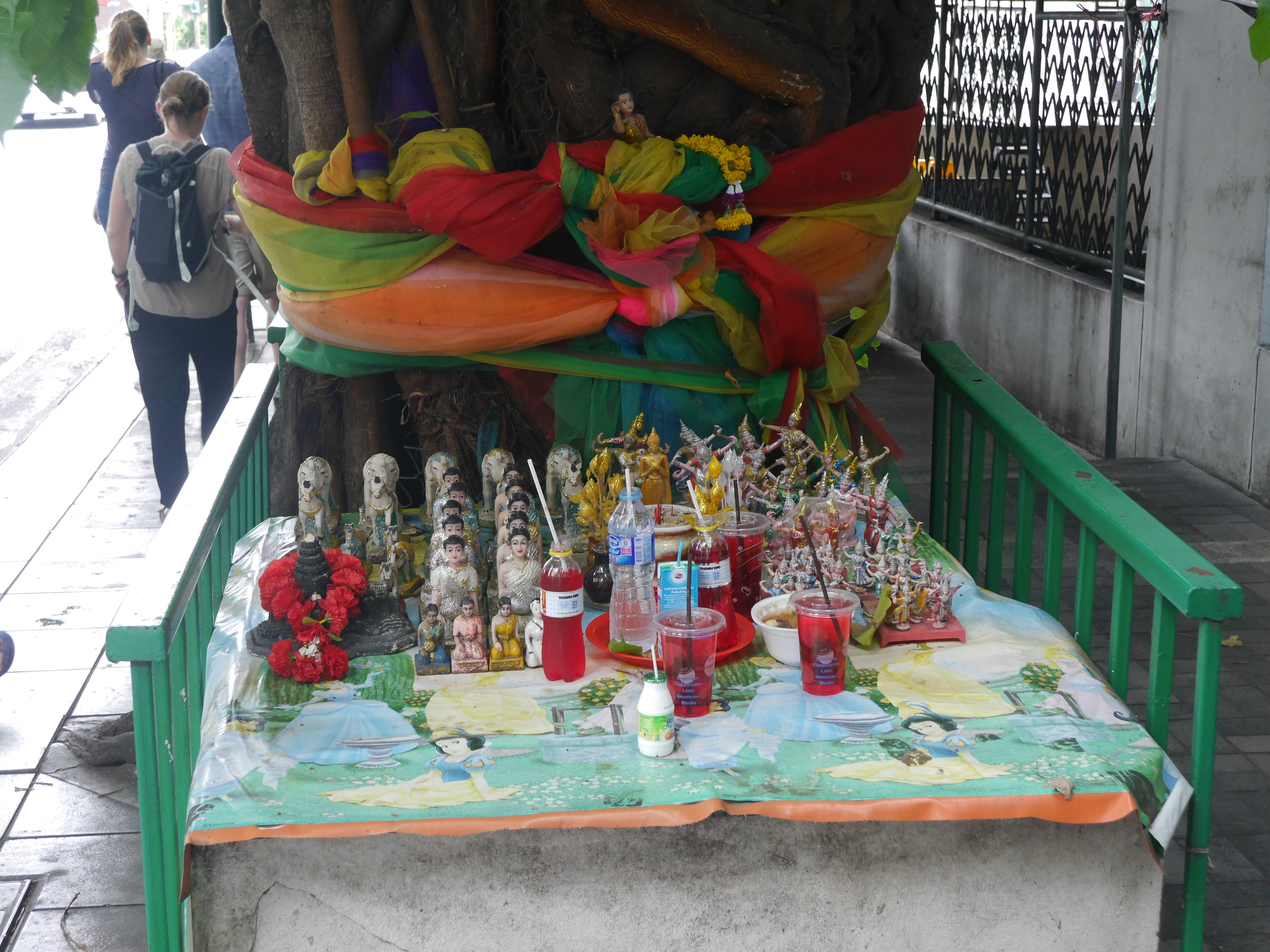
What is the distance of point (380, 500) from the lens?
127 inches

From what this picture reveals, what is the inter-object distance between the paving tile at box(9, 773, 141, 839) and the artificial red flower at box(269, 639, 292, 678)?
41.0 inches

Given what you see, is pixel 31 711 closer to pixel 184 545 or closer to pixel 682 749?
pixel 184 545

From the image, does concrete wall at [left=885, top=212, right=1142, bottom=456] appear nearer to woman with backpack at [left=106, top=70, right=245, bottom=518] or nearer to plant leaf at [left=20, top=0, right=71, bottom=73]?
woman with backpack at [left=106, top=70, right=245, bottom=518]

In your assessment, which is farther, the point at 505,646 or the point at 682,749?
the point at 505,646

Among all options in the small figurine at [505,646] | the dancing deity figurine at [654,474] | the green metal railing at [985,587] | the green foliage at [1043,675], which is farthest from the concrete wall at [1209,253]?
the small figurine at [505,646]

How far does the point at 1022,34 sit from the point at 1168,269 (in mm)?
2108

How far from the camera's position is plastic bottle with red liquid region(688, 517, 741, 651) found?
2699 millimetres

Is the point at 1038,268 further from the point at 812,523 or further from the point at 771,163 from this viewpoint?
the point at 812,523

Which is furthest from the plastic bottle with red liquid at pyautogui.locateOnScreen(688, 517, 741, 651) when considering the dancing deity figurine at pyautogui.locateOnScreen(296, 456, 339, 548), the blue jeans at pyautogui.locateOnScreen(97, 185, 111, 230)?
the blue jeans at pyautogui.locateOnScreen(97, 185, 111, 230)

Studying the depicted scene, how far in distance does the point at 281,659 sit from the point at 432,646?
0.30 meters

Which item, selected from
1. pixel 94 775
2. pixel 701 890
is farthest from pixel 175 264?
pixel 701 890

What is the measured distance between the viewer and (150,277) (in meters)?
5.21

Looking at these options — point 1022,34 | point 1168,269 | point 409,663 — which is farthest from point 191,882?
point 1022,34

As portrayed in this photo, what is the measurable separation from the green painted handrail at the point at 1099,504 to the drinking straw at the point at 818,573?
560mm
